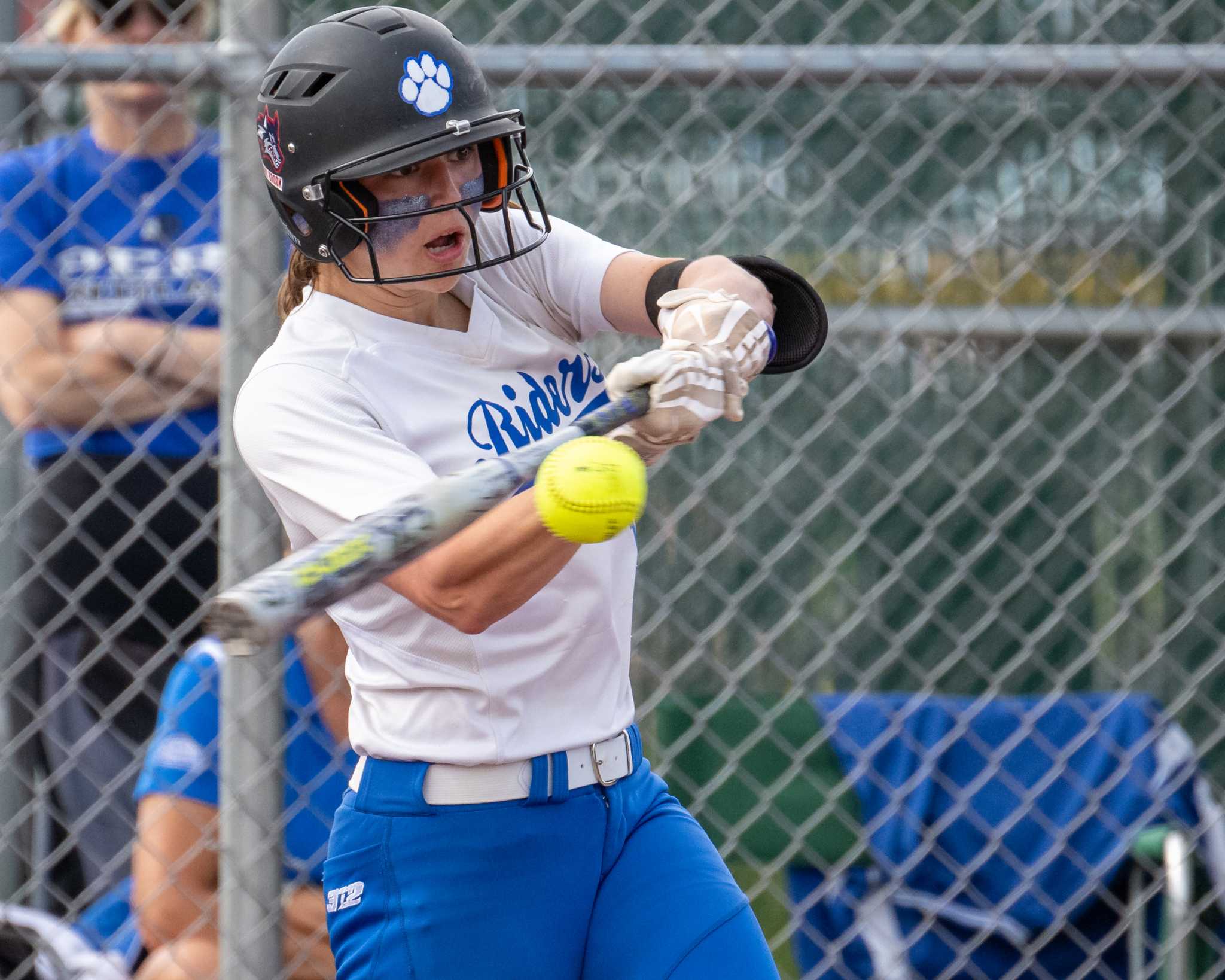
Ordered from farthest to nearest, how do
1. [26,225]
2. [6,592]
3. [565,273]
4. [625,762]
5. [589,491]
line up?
[26,225] < [6,592] < [565,273] < [625,762] < [589,491]

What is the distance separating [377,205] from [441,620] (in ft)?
1.62

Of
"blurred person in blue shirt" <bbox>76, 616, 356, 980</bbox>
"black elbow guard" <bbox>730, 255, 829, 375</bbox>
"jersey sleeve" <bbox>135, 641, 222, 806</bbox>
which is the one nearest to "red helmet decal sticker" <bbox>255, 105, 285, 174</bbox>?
"black elbow guard" <bbox>730, 255, 829, 375</bbox>

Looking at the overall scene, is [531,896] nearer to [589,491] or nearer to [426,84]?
[589,491]

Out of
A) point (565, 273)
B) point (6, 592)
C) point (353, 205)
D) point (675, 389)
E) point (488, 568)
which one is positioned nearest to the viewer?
point (488, 568)

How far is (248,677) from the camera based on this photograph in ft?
7.93

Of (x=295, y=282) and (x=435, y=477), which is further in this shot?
(x=295, y=282)

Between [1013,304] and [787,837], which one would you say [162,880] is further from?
[1013,304]

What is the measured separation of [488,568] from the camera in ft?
4.89

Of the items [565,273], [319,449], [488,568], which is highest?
[565,273]

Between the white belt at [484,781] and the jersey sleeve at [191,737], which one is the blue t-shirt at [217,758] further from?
the white belt at [484,781]

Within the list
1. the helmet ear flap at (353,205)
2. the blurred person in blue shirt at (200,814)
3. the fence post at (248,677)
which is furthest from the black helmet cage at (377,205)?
the blurred person in blue shirt at (200,814)

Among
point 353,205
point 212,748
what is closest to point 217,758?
point 212,748

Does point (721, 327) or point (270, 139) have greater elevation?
point (270, 139)

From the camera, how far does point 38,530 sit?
3053mm
